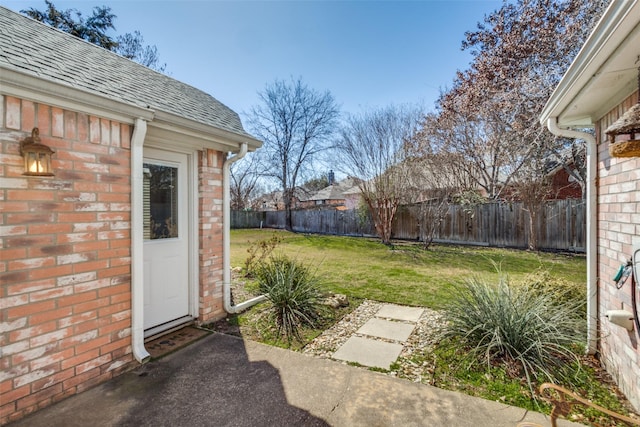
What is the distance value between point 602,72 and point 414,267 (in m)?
6.59

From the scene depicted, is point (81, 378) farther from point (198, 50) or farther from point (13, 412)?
point (198, 50)

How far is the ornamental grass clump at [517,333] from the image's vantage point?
3031 mm

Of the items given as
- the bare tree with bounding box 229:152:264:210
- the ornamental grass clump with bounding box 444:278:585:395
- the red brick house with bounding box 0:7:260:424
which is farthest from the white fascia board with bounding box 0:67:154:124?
the bare tree with bounding box 229:152:264:210

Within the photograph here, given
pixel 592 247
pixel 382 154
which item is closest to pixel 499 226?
pixel 382 154

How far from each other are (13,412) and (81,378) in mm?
470

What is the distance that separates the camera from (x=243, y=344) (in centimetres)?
371

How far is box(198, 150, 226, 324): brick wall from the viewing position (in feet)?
14.0

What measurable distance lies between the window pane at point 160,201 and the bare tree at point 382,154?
31.8ft

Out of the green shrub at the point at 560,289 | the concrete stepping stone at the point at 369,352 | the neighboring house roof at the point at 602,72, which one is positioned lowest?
the concrete stepping stone at the point at 369,352

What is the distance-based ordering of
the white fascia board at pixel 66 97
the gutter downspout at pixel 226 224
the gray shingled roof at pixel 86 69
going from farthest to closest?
the gutter downspout at pixel 226 224
the gray shingled roof at pixel 86 69
the white fascia board at pixel 66 97

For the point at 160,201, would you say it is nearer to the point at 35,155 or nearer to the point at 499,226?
the point at 35,155

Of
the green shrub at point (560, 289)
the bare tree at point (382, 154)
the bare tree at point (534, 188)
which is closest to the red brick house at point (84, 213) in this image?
the green shrub at point (560, 289)

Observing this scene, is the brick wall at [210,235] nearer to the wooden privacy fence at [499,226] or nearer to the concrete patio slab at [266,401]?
the concrete patio slab at [266,401]

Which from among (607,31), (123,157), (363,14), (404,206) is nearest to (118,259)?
(123,157)
